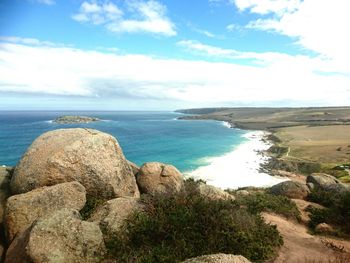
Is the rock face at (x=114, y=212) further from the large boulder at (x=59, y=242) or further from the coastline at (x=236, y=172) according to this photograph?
the coastline at (x=236, y=172)

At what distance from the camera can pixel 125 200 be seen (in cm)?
1396

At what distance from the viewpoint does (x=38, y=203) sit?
12.8 metres

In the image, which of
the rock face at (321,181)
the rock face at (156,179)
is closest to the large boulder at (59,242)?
the rock face at (156,179)

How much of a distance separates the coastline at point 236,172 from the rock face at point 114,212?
36603 millimetres

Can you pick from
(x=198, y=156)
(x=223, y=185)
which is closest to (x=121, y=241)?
(x=223, y=185)

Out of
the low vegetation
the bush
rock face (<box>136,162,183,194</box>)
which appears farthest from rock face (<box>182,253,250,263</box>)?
the low vegetation

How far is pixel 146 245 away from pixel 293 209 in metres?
11.4

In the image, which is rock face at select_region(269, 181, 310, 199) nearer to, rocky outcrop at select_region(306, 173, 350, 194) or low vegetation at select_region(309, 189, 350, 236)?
rocky outcrop at select_region(306, 173, 350, 194)

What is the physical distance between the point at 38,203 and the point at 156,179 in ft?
22.7

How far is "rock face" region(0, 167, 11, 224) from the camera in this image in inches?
558

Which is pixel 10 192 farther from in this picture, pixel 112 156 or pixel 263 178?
pixel 263 178

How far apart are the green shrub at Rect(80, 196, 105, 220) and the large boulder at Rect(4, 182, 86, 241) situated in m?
0.27

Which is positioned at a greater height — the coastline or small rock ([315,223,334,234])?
small rock ([315,223,334,234])

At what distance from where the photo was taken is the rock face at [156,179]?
1792 cm
